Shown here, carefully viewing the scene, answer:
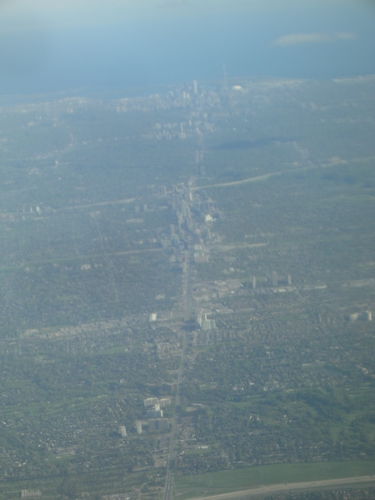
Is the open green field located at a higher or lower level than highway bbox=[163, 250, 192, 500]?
lower

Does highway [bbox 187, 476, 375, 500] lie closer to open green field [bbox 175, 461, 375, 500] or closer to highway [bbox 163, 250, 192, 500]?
open green field [bbox 175, 461, 375, 500]

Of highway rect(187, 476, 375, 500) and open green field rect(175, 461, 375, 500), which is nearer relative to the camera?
highway rect(187, 476, 375, 500)

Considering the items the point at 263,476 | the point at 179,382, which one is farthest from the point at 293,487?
the point at 179,382

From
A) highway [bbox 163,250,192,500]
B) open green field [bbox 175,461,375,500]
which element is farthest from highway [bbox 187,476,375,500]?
highway [bbox 163,250,192,500]

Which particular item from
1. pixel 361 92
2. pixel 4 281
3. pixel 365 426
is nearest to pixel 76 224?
pixel 4 281

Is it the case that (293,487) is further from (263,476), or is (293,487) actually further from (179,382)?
(179,382)

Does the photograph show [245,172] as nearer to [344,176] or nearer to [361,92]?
[344,176]

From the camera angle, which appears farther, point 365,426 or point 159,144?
point 159,144

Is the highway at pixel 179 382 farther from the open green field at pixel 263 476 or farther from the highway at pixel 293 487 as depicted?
the highway at pixel 293 487
